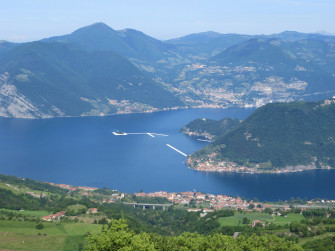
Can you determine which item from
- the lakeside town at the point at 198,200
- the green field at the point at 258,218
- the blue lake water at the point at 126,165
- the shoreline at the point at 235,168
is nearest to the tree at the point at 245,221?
the green field at the point at 258,218

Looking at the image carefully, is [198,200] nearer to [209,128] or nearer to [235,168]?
[235,168]

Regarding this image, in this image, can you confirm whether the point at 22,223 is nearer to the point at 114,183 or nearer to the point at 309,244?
the point at 309,244

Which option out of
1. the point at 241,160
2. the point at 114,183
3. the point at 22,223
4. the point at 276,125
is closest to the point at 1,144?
the point at 114,183

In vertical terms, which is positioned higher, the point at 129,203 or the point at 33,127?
the point at 33,127

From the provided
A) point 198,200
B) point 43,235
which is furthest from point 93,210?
point 198,200

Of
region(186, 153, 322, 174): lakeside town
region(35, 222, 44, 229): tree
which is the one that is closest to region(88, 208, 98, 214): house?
region(35, 222, 44, 229): tree

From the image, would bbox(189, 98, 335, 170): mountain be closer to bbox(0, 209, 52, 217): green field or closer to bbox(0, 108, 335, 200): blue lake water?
bbox(0, 108, 335, 200): blue lake water
